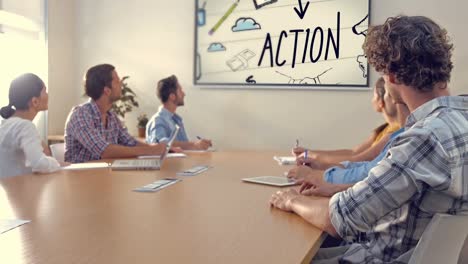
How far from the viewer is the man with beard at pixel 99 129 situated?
3305 millimetres

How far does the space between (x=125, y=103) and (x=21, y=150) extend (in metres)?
2.59

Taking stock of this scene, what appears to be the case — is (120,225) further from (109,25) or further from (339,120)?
(109,25)

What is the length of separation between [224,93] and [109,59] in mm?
1318

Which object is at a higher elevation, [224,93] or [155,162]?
[224,93]

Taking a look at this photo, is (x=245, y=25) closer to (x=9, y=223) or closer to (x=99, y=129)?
(x=99, y=129)

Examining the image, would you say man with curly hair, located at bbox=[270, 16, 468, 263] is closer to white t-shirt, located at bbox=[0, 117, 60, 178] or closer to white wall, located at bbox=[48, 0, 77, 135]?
white t-shirt, located at bbox=[0, 117, 60, 178]

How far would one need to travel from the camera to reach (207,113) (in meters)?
5.21

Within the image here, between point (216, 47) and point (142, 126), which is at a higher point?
point (216, 47)

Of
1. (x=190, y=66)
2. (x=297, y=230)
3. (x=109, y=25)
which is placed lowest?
(x=297, y=230)

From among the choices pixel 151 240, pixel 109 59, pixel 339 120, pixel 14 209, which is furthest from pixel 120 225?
pixel 109 59

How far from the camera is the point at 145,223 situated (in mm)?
1520

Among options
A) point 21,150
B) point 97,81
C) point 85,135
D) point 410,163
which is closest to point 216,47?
point 97,81

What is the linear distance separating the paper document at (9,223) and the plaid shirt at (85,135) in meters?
1.79

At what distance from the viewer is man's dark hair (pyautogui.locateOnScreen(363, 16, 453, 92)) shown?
1.39 meters
